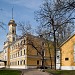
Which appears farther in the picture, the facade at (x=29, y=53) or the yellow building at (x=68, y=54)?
the facade at (x=29, y=53)

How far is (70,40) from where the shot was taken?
141 feet

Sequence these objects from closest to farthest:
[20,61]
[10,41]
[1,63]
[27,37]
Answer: [27,37] < [20,61] < [10,41] < [1,63]

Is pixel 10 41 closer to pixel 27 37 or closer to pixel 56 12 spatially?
pixel 27 37

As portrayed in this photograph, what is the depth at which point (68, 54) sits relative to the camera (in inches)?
1700

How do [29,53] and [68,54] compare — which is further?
[29,53]

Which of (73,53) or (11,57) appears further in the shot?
(11,57)

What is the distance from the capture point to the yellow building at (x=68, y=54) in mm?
42438

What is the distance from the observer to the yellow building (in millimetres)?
42438

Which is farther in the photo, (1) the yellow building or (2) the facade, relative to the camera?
(2) the facade

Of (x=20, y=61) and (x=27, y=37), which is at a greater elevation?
(x=27, y=37)

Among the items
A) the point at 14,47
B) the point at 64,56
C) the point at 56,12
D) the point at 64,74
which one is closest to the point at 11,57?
the point at 14,47

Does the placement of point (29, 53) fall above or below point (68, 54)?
above

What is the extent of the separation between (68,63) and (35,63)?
35.0 m

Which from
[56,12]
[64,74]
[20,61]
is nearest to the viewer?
[56,12]
